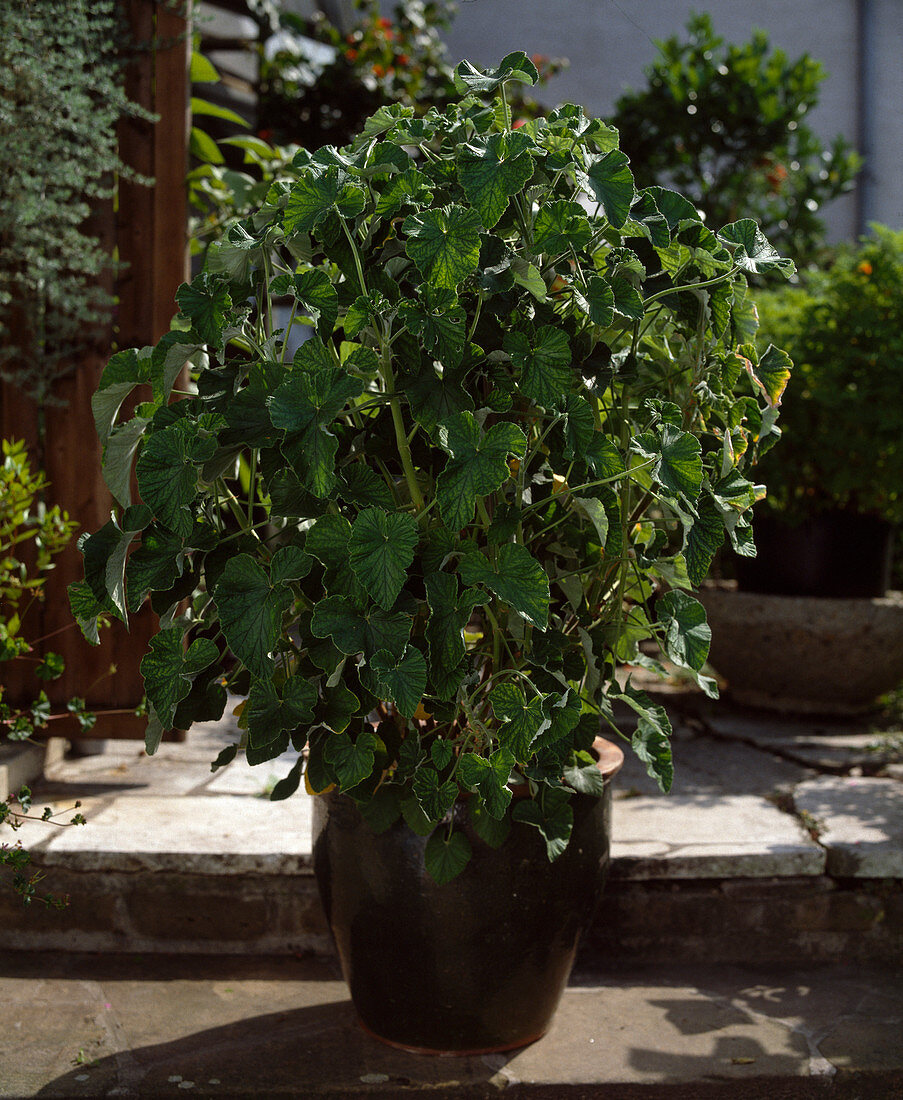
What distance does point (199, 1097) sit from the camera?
1.62 meters

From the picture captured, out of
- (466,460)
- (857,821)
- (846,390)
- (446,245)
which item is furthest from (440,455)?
(846,390)

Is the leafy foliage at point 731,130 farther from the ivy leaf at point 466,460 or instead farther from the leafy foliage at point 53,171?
the ivy leaf at point 466,460

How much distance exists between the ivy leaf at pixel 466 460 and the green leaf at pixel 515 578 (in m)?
0.08

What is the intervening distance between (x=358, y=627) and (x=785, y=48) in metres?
6.70

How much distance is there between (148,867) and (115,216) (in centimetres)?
158

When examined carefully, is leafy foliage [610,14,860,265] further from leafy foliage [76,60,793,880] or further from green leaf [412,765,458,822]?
green leaf [412,765,458,822]

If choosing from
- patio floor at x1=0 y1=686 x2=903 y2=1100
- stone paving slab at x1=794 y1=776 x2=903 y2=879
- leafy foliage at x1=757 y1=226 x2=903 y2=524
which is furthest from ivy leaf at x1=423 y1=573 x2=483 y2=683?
leafy foliage at x1=757 y1=226 x2=903 y2=524

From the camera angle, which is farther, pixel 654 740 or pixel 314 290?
pixel 654 740

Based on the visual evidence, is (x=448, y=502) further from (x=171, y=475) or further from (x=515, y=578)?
(x=171, y=475)

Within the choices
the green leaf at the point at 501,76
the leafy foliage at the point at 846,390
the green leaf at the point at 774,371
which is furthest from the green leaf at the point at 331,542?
the leafy foliage at the point at 846,390

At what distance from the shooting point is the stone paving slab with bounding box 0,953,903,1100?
1662 mm

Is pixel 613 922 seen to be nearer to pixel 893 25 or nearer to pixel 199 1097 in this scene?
pixel 199 1097

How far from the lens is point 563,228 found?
133cm

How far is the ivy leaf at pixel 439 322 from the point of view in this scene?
126 centimetres
